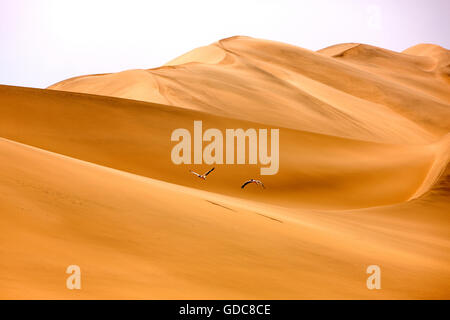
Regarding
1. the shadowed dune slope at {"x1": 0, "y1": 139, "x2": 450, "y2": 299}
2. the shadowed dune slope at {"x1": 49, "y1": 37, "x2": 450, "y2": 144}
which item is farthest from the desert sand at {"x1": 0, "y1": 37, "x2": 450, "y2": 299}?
the shadowed dune slope at {"x1": 49, "y1": 37, "x2": 450, "y2": 144}

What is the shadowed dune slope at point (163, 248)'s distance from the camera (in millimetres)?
3938

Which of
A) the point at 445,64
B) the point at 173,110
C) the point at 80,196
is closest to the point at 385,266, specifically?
the point at 80,196

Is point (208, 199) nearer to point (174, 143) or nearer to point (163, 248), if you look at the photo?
point (163, 248)

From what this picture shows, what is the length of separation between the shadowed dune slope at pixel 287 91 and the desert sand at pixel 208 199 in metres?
0.21

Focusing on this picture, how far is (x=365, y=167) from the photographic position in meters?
17.0

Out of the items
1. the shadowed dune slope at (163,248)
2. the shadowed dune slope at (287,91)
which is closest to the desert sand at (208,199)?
the shadowed dune slope at (163,248)

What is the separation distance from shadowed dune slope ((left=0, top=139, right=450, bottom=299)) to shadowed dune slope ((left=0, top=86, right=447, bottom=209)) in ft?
19.9

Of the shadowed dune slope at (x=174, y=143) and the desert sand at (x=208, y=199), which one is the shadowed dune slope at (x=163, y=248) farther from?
the shadowed dune slope at (x=174, y=143)

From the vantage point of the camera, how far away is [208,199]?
8250 mm

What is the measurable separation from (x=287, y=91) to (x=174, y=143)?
1691 cm

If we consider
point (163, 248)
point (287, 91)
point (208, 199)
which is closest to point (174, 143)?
point (208, 199)
